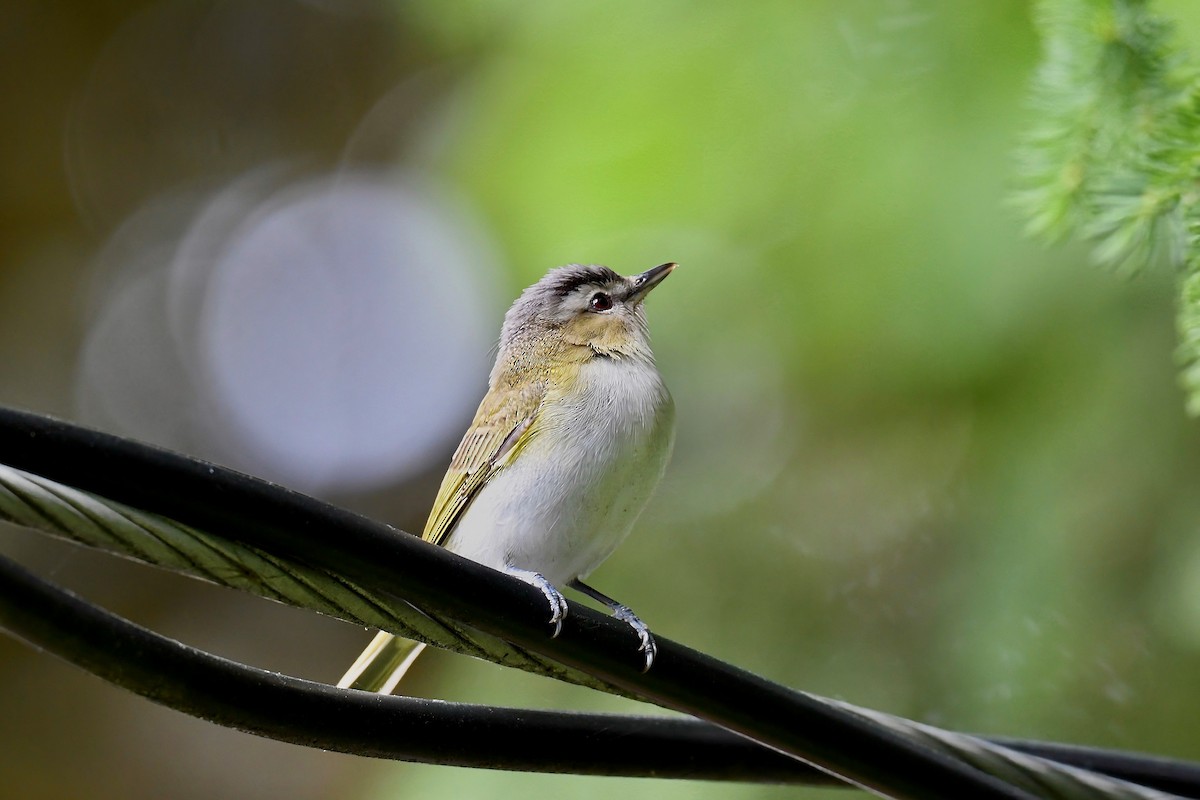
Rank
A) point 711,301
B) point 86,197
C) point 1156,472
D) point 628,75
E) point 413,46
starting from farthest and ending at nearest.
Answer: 1. point 86,197
2. point 413,46
3. point 711,301
4. point 628,75
5. point 1156,472

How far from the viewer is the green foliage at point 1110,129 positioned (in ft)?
6.95

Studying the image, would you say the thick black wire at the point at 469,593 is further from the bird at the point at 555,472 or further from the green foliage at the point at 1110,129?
the green foliage at the point at 1110,129

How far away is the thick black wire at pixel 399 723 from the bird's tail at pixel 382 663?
1.08 metres

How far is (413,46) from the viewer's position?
6.21 m

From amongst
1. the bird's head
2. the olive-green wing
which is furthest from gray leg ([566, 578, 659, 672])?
the bird's head

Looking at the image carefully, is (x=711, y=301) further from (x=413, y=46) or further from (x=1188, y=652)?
(x=413, y=46)

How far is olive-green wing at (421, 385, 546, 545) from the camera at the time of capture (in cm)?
281

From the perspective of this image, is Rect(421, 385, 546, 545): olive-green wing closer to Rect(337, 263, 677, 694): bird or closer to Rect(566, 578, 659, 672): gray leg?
Rect(337, 263, 677, 694): bird

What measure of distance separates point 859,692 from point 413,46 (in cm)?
447

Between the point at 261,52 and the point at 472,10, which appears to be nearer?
the point at 472,10

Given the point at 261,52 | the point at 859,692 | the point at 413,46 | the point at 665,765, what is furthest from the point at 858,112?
the point at 261,52

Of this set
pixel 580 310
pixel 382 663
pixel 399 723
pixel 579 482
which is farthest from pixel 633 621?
pixel 580 310

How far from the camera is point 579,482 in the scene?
2.62 meters

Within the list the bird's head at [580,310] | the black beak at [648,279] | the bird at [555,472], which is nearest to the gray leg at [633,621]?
the bird at [555,472]
